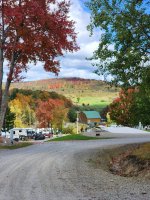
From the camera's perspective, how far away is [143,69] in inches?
726

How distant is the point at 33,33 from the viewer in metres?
25.2

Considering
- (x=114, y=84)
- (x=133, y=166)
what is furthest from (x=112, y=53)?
(x=133, y=166)

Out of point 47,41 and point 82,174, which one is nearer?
point 82,174

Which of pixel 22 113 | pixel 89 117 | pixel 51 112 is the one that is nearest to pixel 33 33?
pixel 51 112

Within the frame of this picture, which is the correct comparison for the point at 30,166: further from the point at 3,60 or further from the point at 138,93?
the point at 3,60

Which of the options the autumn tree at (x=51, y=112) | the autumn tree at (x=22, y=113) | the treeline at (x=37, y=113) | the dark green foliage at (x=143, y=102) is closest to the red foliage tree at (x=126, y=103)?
the dark green foliage at (x=143, y=102)

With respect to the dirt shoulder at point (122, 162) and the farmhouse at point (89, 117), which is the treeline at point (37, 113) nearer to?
the farmhouse at point (89, 117)

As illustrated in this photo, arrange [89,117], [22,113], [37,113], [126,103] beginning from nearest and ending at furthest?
[126,103] → [37,113] → [22,113] → [89,117]

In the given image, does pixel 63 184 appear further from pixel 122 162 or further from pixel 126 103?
pixel 126 103

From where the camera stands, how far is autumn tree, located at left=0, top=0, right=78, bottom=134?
24.5 meters

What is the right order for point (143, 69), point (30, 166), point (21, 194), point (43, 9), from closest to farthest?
point (21, 194) → point (30, 166) → point (143, 69) → point (43, 9)

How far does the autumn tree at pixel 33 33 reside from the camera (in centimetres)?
2447

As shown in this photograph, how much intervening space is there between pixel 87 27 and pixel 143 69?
4.14 metres

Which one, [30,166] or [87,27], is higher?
[87,27]
